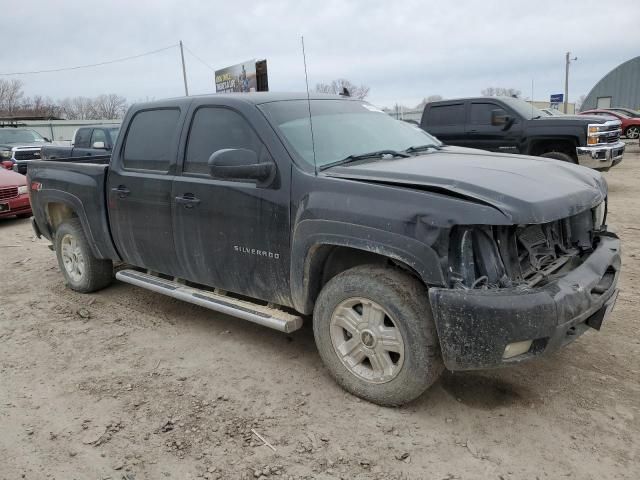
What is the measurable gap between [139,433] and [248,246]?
4.32 feet

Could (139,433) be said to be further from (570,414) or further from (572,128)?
(572,128)

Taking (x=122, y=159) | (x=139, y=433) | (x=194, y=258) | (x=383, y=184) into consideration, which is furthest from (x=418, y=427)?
(x=122, y=159)

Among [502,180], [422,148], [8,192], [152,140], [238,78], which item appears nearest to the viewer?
[502,180]

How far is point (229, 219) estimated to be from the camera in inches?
145

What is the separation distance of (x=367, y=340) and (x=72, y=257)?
12.3 ft

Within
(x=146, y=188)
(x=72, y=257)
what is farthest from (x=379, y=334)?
(x=72, y=257)

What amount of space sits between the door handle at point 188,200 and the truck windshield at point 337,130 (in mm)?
811

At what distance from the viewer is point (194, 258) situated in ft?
13.2

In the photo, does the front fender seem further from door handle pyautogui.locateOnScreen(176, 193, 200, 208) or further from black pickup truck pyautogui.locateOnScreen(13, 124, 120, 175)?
black pickup truck pyautogui.locateOnScreen(13, 124, 120, 175)

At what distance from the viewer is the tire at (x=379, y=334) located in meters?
2.90

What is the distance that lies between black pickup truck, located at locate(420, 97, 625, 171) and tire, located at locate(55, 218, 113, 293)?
7.86 metres

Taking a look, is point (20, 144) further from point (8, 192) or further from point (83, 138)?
point (8, 192)

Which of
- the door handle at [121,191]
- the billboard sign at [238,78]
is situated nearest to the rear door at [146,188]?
the door handle at [121,191]

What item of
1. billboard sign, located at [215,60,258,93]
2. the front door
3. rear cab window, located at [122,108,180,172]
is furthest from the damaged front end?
billboard sign, located at [215,60,258,93]
